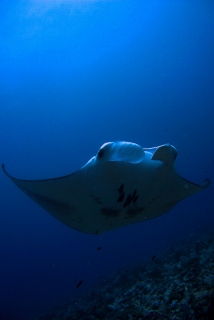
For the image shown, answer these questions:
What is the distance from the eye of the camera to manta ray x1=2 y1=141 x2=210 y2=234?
242 cm

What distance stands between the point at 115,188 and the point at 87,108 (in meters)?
40.5

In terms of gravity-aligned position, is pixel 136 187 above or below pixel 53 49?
below

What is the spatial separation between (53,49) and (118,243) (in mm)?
48963

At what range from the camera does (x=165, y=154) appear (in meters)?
2.41

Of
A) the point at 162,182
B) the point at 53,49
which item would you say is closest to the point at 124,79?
the point at 53,49

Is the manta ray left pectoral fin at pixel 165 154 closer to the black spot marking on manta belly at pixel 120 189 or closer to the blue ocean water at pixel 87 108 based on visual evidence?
the black spot marking on manta belly at pixel 120 189

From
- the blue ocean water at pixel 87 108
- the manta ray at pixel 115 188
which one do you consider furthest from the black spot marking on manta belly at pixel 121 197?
the blue ocean water at pixel 87 108

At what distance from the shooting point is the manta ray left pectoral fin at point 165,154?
2.33 m

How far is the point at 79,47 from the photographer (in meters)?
27.1

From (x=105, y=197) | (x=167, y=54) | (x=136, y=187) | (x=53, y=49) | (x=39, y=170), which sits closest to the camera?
Answer: (x=136, y=187)

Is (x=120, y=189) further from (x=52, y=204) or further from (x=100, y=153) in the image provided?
(x=52, y=204)

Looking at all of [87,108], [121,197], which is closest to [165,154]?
[121,197]

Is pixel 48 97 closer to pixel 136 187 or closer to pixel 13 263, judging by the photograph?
pixel 136 187

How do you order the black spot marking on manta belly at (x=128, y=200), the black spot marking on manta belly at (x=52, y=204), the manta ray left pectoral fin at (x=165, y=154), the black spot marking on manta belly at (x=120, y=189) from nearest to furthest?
the manta ray left pectoral fin at (x=165, y=154) → the black spot marking on manta belly at (x=120, y=189) → the black spot marking on manta belly at (x=128, y=200) → the black spot marking on manta belly at (x=52, y=204)
